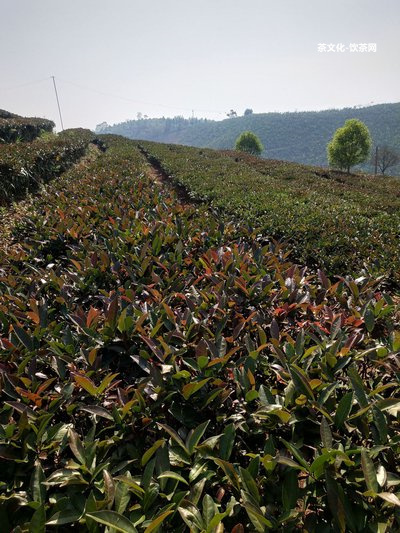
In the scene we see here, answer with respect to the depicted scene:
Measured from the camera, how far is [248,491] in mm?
1350

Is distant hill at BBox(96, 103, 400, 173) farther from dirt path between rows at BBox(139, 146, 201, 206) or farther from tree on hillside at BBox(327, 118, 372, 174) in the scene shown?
dirt path between rows at BBox(139, 146, 201, 206)

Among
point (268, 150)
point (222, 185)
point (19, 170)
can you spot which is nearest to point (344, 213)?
point (222, 185)

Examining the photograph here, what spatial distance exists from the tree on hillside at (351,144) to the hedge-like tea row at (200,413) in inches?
1598

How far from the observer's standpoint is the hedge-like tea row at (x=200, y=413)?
1.32m

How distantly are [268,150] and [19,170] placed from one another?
6836 inches

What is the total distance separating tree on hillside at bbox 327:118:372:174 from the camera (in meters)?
37.8

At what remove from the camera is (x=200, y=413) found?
6.00 feet

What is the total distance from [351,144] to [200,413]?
43.0 meters

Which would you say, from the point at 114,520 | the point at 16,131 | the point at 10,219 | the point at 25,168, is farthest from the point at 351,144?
the point at 114,520

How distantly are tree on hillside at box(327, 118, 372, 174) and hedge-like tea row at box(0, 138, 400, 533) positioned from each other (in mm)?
40580

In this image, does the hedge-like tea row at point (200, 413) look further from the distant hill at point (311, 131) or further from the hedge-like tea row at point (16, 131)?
the distant hill at point (311, 131)

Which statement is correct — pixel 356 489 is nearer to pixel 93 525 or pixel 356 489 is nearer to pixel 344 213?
pixel 93 525

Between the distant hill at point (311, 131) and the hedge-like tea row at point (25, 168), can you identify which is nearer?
the hedge-like tea row at point (25, 168)

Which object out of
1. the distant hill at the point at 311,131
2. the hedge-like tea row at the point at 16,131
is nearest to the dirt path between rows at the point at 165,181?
the hedge-like tea row at the point at 16,131
